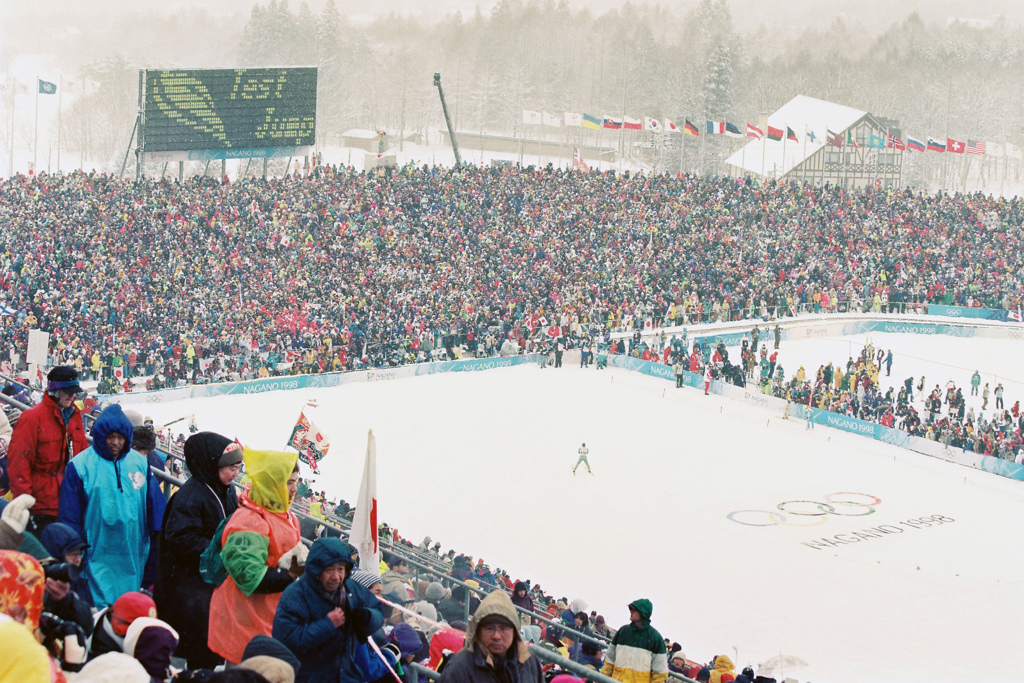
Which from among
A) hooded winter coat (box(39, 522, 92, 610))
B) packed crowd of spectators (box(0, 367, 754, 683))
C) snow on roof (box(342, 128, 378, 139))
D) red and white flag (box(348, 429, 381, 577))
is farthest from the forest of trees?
hooded winter coat (box(39, 522, 92, 610))

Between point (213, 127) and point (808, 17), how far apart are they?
323 feet

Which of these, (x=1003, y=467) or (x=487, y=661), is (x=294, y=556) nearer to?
(x=487, y=661)

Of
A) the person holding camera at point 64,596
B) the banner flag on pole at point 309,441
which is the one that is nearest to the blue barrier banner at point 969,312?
the banner flag on pole at point 309,441

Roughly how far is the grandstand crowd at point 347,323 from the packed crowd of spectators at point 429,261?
11 cm

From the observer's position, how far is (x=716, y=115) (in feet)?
295

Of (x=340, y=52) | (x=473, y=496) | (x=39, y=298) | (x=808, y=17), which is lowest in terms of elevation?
(x=473, y=496)

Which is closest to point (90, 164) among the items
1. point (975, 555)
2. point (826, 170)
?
point (826, 170)

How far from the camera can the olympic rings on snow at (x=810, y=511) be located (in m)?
24.3

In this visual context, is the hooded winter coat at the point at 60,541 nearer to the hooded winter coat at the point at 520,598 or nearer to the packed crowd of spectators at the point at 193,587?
the packed crowd of spectators at the point at 193,587

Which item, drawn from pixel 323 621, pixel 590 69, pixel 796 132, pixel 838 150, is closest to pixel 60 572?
pixel 323 621

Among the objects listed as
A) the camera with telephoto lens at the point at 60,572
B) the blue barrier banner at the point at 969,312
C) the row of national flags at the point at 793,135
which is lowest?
the blue barrier banner at the point at 969,312

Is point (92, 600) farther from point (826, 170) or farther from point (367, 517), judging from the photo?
point (826, 170)

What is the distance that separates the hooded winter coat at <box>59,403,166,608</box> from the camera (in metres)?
6.35

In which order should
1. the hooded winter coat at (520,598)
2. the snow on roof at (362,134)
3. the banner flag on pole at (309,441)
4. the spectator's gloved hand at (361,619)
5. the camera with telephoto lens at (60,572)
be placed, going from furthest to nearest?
the snow on roof at (362,134), the banner flag on pole at (309,441), the hooded winter coat at (520,598), the camera with telephoto lens at (60,572), the spectator's gloved hand at (361,619)
